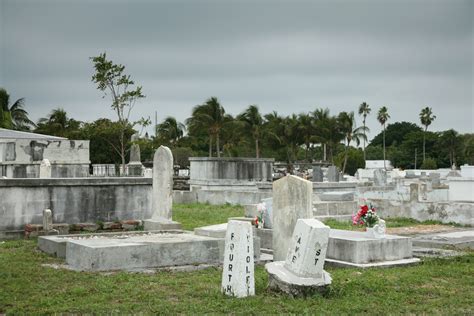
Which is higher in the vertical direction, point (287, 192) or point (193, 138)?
point (193, 138)

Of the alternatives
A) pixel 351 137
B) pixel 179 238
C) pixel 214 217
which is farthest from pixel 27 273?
pixel 351 137

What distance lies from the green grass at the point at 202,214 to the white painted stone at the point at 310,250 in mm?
8879

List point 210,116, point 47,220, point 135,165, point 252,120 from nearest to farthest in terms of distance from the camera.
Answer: point 47,220 < point 135,165 < point 210,116 < point 252,120

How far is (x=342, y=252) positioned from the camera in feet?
38.0

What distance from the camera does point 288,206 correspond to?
1097 cm

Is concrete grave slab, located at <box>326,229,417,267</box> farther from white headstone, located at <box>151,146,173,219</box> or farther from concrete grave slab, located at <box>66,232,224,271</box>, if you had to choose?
white headstone, located at <box>151,146,173,219</box>

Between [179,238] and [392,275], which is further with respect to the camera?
[179,238]

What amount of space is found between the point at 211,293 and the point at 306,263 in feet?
4.40

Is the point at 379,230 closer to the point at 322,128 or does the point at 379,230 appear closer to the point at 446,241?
the point at 446,241

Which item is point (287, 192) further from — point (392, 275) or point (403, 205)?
point (403, 205)

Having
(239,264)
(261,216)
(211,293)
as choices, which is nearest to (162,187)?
(261,216)

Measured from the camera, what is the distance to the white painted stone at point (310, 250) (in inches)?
321

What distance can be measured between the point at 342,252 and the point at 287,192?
5.36 ft

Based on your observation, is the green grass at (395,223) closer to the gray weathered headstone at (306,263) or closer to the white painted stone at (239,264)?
the gray weathered headstone at (306,263)
